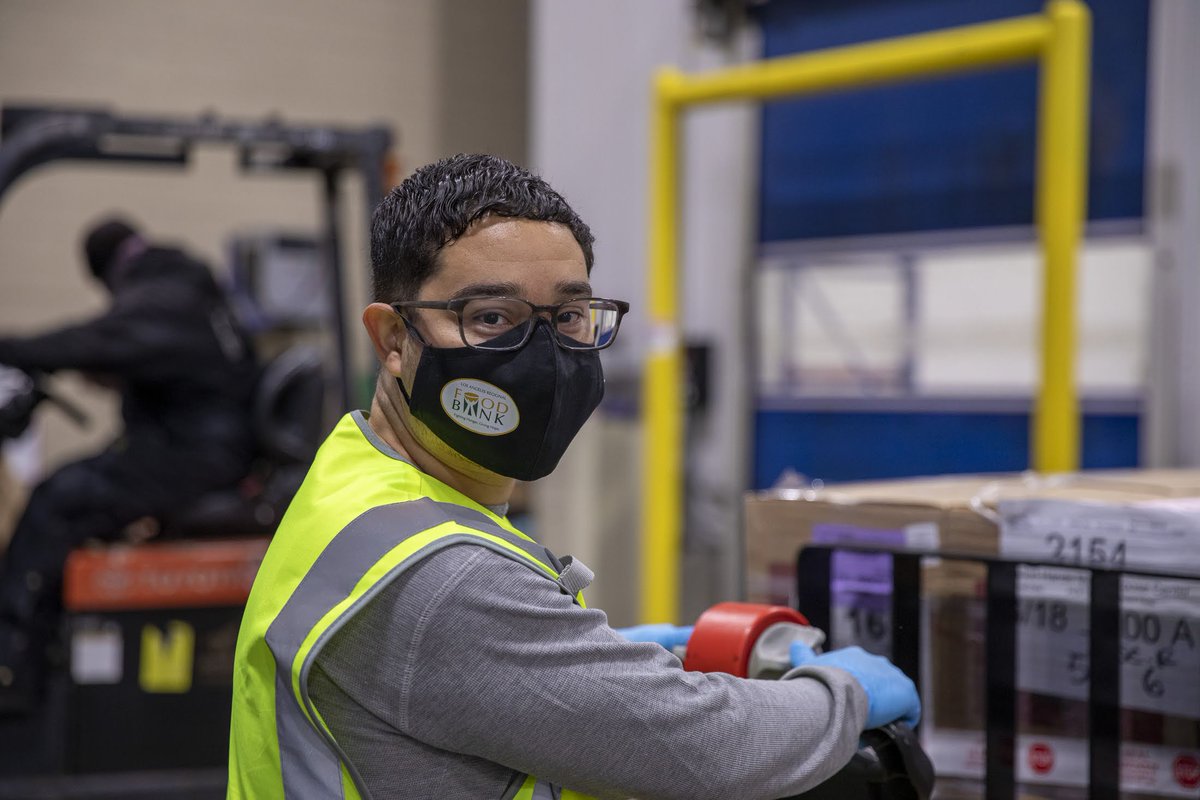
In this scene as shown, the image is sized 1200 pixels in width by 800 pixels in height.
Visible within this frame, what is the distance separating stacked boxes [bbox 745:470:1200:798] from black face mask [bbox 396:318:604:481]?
0.86 m

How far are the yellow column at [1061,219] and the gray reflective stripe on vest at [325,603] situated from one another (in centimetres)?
273

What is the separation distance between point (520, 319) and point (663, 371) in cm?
321

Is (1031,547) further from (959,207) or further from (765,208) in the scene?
(765,208)

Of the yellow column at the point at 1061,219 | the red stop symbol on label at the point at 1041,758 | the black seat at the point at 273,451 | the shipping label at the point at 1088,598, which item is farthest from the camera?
the black seat at the point at 273,451

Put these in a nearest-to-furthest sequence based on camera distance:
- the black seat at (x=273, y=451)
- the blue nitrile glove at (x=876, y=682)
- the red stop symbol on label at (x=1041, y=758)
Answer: the blue nitrile glove at (x=876, y=682) → the red stop symbol on label at (x=1041, y=758) → the black seat at (x=273, y=451)

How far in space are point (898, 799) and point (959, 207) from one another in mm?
3447

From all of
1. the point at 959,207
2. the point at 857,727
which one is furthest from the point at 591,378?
the point at 959,207

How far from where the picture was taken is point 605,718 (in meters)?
1.28

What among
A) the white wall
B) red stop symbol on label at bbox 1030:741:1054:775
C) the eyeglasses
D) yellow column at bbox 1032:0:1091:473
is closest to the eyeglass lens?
the eyeglasses

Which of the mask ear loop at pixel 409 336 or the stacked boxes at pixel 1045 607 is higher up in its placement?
the mask ear loop at pixel 409 336

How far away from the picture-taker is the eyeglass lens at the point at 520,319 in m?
1.39

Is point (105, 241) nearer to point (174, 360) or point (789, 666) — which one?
point (174, 360)

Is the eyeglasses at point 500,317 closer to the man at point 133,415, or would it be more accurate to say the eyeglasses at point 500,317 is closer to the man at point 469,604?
the man at point 469,604

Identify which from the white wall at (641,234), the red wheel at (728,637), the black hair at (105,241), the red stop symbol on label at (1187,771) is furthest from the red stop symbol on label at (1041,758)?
the black hair at (105,241)
